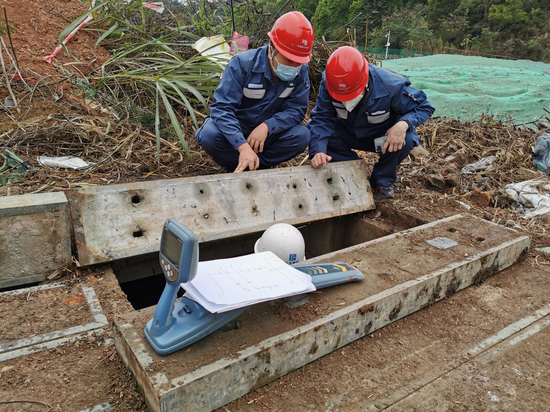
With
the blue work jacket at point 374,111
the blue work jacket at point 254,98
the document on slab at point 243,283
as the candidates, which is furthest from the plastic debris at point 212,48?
the document on slab at point 243,283

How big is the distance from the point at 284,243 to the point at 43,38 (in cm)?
392

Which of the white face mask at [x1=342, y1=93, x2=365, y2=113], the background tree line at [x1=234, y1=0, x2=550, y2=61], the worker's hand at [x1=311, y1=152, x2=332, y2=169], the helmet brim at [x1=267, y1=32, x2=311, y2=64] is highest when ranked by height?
the background tree line at [x1=234, y1=0, x2=550, y2=61]

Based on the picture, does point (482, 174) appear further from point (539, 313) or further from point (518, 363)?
point (518, 363)

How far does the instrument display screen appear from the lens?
127cm

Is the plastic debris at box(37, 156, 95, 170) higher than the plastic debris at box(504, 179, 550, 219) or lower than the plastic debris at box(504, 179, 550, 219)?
higher

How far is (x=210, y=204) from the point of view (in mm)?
2574

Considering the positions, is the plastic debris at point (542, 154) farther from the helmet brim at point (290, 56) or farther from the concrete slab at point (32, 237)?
the concrete slab at point (32, 237)

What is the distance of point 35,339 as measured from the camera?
172 cm

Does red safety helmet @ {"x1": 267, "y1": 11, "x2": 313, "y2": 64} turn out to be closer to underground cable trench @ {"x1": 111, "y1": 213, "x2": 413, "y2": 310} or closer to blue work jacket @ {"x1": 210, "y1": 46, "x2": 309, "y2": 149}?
blue work jacket @ {"x1": 210, "y1": 46, "x2": 309, "y2": 149}

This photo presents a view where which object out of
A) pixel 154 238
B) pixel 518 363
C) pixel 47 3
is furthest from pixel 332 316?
pixel 47 3

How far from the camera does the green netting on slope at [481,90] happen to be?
6.28m

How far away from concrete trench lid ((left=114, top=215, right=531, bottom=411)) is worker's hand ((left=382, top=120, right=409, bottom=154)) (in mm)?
857

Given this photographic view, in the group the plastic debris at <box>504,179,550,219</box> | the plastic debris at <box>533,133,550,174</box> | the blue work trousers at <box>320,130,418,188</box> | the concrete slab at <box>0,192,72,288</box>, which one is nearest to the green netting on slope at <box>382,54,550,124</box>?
the plastic debris at <box>533,133,550,174</box>

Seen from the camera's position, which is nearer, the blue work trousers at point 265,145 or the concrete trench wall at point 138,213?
the concrete trench wall at point 138,213
